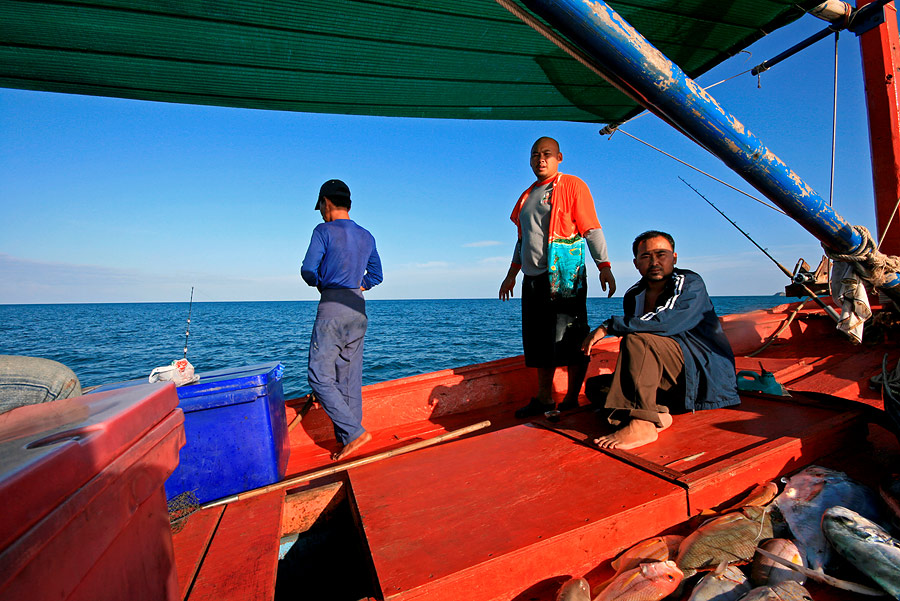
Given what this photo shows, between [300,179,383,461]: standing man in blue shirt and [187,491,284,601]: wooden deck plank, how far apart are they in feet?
2.77

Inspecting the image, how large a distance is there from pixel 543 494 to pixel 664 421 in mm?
1005

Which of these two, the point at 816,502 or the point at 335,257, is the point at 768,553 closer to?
the point at 816,502

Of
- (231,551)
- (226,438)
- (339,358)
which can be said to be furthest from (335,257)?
(231,551)

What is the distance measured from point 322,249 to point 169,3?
1551 mm

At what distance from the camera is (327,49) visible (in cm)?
296

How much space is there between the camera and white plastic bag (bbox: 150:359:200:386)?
2357 millimetres

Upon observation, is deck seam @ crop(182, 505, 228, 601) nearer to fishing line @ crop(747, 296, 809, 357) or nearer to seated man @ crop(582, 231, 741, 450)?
seated man @ crop(582, 231, 741, 450)

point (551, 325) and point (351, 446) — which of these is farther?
point (551, 325)

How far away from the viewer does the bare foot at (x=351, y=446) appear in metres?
2.92

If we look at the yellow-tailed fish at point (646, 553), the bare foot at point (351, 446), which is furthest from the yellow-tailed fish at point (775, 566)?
the bare foot at point (351, 446)

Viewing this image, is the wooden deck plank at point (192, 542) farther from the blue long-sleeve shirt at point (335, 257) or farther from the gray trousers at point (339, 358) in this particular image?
the blue long-sleeve shirt at point (335, 257)

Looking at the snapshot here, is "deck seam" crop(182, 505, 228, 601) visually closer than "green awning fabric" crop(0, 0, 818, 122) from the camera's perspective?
Yes

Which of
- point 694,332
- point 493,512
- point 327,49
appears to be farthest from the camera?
point 327,49

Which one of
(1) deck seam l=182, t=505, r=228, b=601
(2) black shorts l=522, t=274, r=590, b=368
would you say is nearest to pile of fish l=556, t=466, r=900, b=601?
(1) deck seam l=182, t=505, r=228, b=601
